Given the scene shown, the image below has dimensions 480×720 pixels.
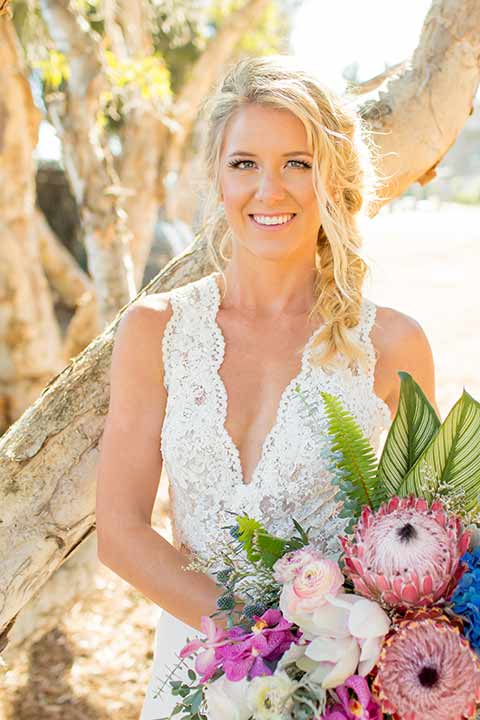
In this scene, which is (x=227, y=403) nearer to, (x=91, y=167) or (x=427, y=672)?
(x=427, y=672)

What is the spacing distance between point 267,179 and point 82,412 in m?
0.85

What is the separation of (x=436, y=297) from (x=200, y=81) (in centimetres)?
796

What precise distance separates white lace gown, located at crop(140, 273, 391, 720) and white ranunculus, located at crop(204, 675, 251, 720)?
0.64m

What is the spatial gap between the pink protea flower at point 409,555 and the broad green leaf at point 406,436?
18 cm

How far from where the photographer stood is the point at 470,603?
1.29 metres

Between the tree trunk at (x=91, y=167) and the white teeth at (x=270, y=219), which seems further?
the tree trunk at (x=91, y=167)

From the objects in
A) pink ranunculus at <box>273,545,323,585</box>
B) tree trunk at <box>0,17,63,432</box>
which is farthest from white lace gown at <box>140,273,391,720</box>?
tree trunk at <box>0,17,63,432</box>

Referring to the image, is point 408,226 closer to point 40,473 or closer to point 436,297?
point 436,297

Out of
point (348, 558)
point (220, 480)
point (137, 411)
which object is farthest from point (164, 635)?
point (348, 558)

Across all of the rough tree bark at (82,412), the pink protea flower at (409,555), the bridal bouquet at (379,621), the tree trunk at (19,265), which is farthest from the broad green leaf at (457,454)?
the tree trunk at (19,265)

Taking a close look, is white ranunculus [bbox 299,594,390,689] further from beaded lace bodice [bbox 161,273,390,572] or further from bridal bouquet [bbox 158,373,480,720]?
beaded lace bodice [bbox 161,273,390,572]

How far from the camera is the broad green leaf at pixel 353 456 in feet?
5.17

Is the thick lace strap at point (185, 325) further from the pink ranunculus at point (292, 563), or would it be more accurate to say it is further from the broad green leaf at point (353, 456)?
the pink ranunculus at point (292, 563)

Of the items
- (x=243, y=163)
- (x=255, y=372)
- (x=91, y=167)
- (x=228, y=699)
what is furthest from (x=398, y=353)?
(x=91, y=167)
